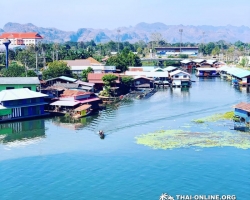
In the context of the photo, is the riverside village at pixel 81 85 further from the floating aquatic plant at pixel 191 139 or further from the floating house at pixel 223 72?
the floating aquatic plant at pixel 191 139

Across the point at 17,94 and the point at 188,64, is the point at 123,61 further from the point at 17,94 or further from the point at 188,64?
the point at 17,94

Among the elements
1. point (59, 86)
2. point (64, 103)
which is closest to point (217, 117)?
point (64, 103)

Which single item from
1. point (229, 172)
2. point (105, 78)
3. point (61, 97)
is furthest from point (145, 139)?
point (105, 78)

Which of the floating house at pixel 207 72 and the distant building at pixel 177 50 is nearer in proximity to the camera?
the floating house at pixel 207 72

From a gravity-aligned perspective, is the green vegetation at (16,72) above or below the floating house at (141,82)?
above

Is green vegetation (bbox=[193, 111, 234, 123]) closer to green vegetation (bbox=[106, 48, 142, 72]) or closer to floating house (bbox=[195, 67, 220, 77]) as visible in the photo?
green vegetation (bbox=[106, 48, 142, 72])

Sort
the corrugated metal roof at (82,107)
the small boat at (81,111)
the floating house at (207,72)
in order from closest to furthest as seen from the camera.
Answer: the small boat at (81,111) < the corrugated metal roof at (82,107) < the floating house at (207,72)

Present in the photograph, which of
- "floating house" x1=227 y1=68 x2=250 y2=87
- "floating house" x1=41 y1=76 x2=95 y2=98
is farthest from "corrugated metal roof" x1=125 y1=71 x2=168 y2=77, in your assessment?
"floating house" x1=41 y1=76 x2=95 y2=98

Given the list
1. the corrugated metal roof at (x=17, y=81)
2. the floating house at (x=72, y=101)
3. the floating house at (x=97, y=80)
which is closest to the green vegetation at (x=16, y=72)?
the corrugated metal roof at (x=17, y=81)
